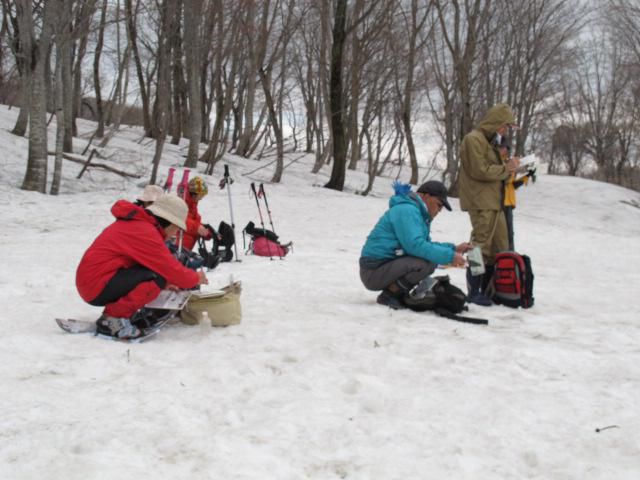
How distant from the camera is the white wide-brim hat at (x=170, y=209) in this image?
4.25m

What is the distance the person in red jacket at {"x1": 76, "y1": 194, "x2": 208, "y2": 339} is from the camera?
4.12m

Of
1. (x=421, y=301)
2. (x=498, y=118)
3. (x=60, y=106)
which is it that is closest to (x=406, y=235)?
(x=421, y=301)

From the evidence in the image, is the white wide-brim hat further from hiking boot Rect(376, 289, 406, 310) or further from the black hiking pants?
hiking boot Rect(376, 289, 406, 310)

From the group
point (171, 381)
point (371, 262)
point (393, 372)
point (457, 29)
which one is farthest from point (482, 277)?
point (457, 29)

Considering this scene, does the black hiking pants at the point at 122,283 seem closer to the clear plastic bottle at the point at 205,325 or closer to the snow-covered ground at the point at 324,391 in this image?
the snow-covered ground at the point at 324,391

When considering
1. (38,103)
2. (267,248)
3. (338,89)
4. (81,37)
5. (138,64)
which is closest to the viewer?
(267,248)

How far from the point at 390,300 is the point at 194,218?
3382mm

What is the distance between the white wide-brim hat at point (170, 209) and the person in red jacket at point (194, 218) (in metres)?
3.25

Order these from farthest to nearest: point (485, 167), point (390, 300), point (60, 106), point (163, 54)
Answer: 1. point (163, 54)
2. point (60, 106)
3. point (485, 167)
4. point (390, 300)

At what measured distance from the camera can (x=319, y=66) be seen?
2619 cm

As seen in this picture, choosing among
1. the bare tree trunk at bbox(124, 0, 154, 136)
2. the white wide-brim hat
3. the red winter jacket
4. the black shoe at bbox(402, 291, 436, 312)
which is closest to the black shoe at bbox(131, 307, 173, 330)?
the red winter jacket

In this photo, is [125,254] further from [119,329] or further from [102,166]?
[102,166]

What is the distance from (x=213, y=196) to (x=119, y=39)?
14.6 m

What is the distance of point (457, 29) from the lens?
21266 mm
